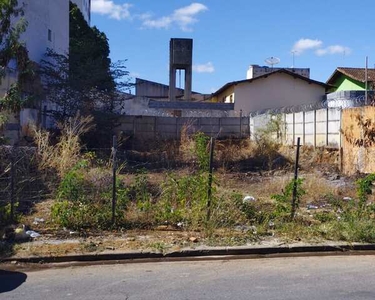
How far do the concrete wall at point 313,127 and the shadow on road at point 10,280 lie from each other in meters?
14.1

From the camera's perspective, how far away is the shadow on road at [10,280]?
6.46 meters

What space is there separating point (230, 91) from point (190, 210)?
108ft

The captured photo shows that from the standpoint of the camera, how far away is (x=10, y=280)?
690 centimetres

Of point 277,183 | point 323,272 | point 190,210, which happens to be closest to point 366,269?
point 323,272

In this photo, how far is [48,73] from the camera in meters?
24.4

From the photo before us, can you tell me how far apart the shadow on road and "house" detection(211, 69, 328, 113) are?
1308 inches

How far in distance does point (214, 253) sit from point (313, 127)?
44.9 ft

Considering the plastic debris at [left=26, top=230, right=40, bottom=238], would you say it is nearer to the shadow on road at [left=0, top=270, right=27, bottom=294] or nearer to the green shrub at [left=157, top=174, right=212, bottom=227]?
the shadow on road at [left=0, top=270, right=27, bottom=294]

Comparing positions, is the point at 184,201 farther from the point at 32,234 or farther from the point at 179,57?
the point at 179,57

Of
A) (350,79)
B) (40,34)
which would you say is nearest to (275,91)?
(350,79)

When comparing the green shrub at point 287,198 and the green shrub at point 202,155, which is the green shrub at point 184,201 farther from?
the green shrub at point 287,198

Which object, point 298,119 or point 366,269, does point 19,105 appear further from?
point 298,119

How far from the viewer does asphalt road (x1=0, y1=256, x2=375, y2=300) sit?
241 inches

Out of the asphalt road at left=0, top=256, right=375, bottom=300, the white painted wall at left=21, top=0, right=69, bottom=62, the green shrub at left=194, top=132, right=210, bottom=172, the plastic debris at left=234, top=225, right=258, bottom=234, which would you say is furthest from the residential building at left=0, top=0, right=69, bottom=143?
the asphalt road at left=0, top=256, right=375, bottom=300
